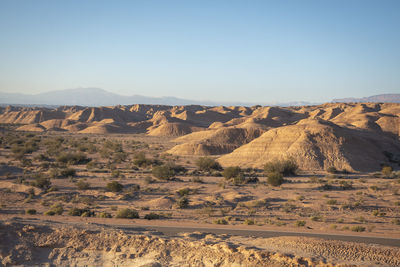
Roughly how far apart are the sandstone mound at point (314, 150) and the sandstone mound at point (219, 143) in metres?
9.06

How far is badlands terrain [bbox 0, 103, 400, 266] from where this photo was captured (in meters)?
9.20

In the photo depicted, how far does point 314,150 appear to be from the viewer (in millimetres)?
37281

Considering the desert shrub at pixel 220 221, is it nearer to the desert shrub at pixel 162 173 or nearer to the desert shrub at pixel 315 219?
the desert shrub at pixel 315 219

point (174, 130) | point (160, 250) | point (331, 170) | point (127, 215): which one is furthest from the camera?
point (174, 130)

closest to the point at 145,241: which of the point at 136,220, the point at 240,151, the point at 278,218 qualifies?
the point at 136,220

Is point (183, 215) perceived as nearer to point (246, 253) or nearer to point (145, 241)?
point (145, 241)

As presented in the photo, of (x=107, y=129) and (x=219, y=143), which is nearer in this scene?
(x=219, y=143)

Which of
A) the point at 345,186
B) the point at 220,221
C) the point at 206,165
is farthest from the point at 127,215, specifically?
the point at 206,165

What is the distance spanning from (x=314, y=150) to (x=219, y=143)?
18465 mm

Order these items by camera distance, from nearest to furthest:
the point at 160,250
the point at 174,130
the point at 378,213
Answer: the point at 160,250 → the point at 378,213 → the point at 174,130

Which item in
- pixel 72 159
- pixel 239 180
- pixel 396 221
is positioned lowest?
pixel 72 159

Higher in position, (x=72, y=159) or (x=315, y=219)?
(x=315, y=219)

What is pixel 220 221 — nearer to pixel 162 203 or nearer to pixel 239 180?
pixel 162 203

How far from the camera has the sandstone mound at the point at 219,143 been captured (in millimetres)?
50334
